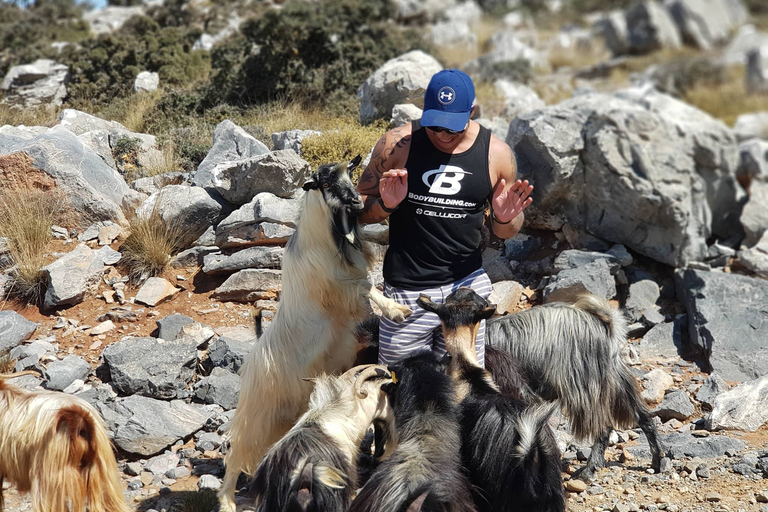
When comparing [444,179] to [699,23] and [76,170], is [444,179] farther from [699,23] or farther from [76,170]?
[699,23]

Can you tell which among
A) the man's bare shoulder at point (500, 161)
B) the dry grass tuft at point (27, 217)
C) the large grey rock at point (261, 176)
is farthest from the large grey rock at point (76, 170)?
the man's bare shoulder at point (500, 161)

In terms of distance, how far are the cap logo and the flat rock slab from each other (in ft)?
13.2

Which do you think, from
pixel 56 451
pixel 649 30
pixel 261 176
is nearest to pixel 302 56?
pixel 261 176

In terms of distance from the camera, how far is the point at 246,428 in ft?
14.7

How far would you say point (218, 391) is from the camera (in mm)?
5754

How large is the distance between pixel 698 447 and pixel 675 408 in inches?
26.1

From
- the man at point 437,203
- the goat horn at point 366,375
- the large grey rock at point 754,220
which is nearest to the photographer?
the goat horn at point 366,375

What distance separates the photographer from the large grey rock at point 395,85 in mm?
8961

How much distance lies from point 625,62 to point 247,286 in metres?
21.2

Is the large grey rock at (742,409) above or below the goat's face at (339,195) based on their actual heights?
below

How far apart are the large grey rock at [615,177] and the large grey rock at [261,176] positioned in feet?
7.95

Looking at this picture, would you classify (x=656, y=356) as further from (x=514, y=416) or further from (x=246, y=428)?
(x=246, y=428)

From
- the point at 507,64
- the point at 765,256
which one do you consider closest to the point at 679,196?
the point at 765,256

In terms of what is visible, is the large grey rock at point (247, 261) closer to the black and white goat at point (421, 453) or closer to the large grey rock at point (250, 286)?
the large grey rock at point (250, 286)
